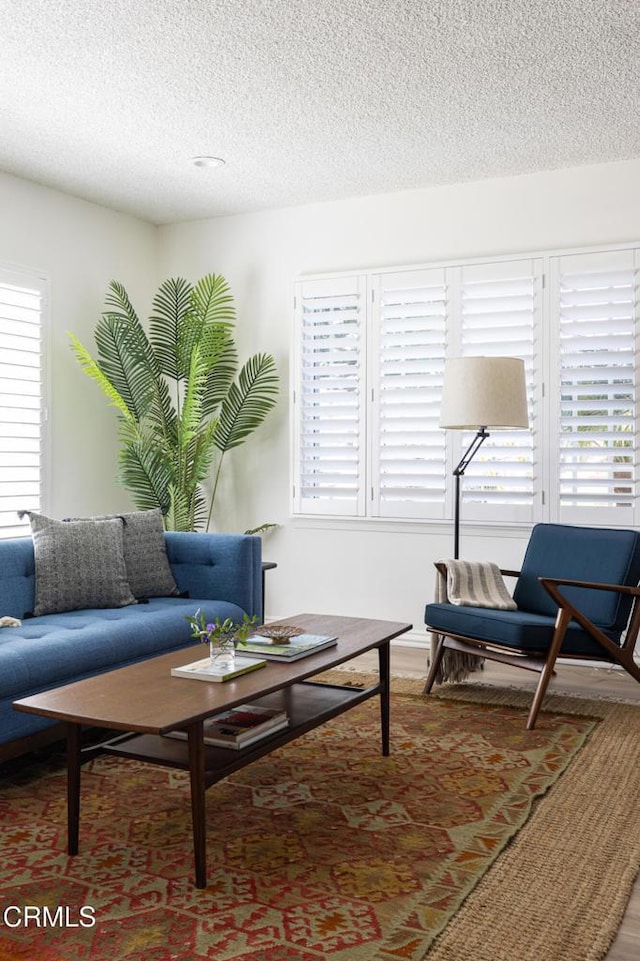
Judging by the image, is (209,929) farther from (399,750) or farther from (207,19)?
(207,19)

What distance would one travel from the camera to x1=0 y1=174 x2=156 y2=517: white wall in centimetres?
507

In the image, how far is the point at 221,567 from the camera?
4.16 meters

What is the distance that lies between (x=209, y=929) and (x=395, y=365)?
12.5 ft

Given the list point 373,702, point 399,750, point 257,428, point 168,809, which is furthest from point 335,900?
point 257,428

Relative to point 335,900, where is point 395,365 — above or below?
above

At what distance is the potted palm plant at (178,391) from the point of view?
17.7 ft

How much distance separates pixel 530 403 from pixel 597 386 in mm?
385

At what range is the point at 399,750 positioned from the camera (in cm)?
324

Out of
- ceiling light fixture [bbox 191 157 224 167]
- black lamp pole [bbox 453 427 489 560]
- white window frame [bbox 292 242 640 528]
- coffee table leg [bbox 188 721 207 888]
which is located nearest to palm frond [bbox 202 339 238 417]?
white window frame [bbox 292 242 640 528]

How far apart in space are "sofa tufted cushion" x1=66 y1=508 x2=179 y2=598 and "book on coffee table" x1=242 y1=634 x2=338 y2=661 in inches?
46.5

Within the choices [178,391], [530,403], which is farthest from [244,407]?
[530,403]

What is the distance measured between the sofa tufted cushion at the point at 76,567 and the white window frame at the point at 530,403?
191 centimetres

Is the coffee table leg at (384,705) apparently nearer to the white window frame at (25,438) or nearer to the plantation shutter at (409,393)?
the plantation shutter at (409,393)

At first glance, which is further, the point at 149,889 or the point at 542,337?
the point at 542,337
